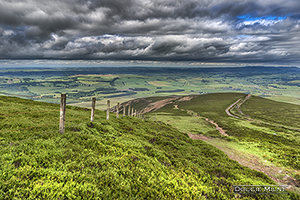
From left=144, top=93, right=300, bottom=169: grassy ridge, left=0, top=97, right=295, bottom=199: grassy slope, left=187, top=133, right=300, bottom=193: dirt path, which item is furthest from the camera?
left=144, top=93, right=300, bottom=169: grassy ridge

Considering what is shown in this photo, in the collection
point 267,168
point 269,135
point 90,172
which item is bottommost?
point 269,135

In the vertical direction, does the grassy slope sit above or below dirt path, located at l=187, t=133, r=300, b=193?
above

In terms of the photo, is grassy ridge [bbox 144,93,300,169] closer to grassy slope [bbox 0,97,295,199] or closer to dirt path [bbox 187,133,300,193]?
dirt path [bbox 187,133,300,193]

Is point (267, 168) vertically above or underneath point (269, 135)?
above

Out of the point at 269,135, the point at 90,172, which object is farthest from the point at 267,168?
the point at 269,135

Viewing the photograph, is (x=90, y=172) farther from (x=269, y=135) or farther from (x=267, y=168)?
(x=269, y=135)

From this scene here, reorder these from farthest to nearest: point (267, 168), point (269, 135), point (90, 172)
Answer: point (269, 135)
point (267, 168)
point (90, 172)

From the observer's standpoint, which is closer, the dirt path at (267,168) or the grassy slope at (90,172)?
the grassy slope at (90,172)

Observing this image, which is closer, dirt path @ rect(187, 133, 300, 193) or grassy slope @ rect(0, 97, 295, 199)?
grassy slope @ rect(0, 97, 295, 199)

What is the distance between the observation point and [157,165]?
36.9ft

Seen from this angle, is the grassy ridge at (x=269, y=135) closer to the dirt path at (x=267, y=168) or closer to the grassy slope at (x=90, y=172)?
the dirt path at (x=267, y=168)

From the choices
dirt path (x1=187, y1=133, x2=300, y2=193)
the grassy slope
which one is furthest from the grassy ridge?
the grassy slope

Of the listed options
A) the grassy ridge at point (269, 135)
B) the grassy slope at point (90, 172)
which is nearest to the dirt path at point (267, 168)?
the grassy ridge at point (269, 135)

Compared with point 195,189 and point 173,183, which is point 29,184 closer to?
point 173,183
